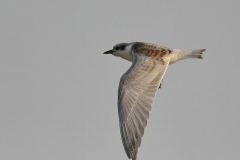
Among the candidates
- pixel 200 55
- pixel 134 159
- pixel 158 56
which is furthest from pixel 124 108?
pixel 200 55

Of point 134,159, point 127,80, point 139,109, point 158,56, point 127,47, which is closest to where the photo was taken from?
point 134,159

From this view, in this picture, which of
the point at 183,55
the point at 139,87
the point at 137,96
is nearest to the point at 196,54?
the point at 183,55

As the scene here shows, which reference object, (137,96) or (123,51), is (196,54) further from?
(137,96)

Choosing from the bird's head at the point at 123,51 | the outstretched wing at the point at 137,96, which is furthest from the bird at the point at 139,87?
the bird's head at the point at 123,51

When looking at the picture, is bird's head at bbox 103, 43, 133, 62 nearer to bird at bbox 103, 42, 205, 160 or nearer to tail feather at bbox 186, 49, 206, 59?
bird at bbox 103, 42, 205, 160

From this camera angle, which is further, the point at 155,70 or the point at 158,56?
the point at 158,56

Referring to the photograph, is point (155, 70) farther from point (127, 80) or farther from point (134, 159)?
point (134, 159)

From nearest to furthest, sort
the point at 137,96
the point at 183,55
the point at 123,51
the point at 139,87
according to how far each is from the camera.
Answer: the point at 137,96
the point at 139,87
the point at 183,55
the point at 123,51
